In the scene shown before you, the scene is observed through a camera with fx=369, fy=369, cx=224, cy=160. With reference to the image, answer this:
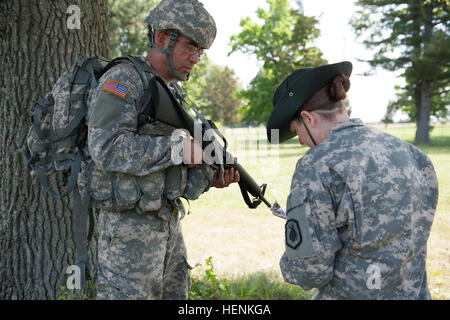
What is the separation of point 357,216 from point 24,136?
8.71ft

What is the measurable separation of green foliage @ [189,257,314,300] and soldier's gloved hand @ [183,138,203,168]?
1.65 meters

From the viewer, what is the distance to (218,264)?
4508mm

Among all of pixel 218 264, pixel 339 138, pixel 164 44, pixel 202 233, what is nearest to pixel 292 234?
pixel 339 138

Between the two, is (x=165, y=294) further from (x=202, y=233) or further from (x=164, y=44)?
(x=202, y=233)

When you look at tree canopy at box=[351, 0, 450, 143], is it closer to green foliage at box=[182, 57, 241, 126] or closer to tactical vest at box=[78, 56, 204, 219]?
tactical vest at box=[78, 56, 204, 219]

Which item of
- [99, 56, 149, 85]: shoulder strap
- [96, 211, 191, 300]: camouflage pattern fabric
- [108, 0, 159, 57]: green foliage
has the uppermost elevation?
[108, 0, 159, 57]: green foliage

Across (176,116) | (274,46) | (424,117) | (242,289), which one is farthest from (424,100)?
(176,116)

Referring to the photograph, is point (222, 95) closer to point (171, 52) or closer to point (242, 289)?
point (242, 289)

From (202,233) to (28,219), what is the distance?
322cm

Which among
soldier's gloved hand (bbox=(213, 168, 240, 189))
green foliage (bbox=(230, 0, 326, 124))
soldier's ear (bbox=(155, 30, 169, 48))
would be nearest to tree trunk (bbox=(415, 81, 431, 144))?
green foliage (bbox=(230, 0, 326, 124))

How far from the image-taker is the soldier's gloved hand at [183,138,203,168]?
2104 mm

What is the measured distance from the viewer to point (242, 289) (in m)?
3.55

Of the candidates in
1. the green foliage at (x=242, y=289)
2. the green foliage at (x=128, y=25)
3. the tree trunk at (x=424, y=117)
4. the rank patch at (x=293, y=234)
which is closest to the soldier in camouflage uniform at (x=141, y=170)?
the rank patch at (x=293, y=234)

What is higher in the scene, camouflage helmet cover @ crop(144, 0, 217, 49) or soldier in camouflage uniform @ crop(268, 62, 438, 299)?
camouflage helmet cover @ crop(144, 0, 217, 49)
